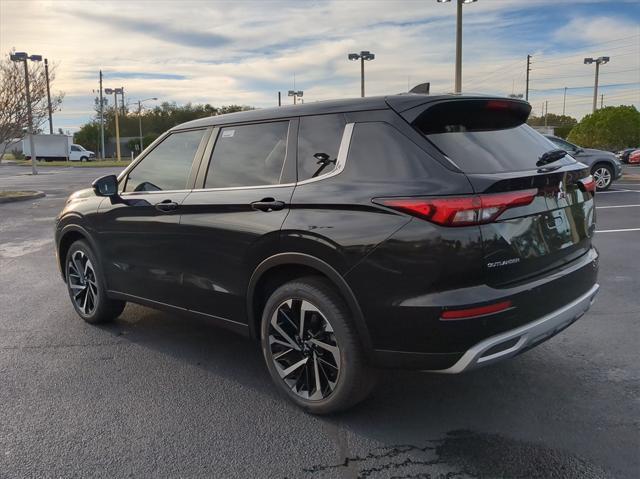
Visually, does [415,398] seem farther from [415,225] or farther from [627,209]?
[627,209]

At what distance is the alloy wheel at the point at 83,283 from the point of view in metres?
5.16

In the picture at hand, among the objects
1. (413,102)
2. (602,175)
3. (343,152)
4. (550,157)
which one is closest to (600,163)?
(602,175)

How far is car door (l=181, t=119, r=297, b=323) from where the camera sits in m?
3.51

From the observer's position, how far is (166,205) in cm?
419

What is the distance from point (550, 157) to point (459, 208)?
3.50 ft

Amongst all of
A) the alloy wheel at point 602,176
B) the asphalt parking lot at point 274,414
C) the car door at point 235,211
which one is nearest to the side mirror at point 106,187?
the car door at point 235,211

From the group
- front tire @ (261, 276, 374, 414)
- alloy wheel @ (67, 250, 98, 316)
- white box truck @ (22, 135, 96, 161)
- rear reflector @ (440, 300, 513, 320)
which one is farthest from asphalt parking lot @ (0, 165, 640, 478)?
white box truck @ (22, 135, 96, 161)

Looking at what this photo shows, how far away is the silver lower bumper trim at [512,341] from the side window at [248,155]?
1.54m

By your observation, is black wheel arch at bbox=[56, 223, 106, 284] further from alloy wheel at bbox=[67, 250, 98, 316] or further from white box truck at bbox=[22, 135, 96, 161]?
white box truck at bbox=[22, 135, 96, 161]

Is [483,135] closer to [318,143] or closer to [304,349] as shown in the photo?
[318,143]

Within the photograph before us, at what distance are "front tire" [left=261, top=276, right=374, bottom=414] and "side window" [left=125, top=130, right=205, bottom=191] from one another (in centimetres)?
134

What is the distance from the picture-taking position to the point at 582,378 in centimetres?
383

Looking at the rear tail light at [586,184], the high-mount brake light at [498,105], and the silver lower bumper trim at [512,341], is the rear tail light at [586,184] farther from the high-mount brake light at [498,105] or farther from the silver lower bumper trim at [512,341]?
the silver lower bumper trim at [512,341]

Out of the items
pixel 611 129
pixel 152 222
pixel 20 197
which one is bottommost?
pixel 20 197
